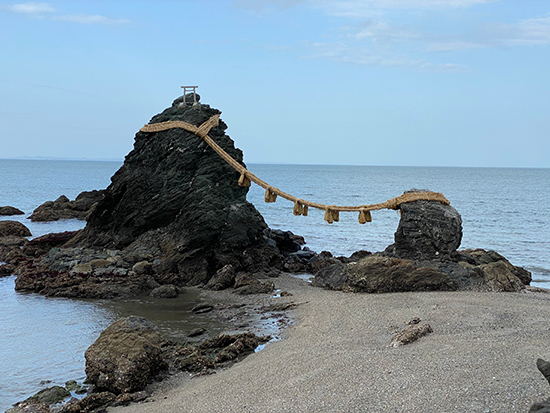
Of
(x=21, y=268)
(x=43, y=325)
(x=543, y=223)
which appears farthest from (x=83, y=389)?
(x=543, y=223)

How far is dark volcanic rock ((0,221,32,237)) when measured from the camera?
21.1 meters

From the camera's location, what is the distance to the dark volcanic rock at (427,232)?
11.5 metres

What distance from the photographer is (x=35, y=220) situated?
98.0 ft

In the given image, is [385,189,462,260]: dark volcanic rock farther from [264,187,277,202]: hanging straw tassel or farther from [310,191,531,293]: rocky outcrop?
[264,187,277,202]: hanging straw tassel

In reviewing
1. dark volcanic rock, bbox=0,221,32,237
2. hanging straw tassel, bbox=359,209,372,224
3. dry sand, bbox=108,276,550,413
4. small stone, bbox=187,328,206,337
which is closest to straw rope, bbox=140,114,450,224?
hanging straw tassel, bbox=359,209,372,224

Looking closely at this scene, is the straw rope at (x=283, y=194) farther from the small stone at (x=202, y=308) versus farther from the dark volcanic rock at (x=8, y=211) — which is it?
the dark volcanic rock at (x=8, y=211)

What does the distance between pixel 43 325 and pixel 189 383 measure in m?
4.37

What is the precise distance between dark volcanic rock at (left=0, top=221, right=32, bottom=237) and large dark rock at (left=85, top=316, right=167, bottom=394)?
1588 centimetres

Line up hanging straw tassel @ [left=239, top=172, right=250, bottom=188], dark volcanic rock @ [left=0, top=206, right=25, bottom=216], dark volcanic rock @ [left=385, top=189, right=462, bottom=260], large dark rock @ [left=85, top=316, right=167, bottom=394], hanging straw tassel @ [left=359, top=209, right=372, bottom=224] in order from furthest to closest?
dark volcanic rock @ [left=0, top=206, right=25, bottom=216], hanging straw tassel @ [left=239, top=172, right=250, bottom=188], hanging straw tassel @ [left=359, top=209, right=372, bottom=224], dark volcanic rock @ [left=385, top=189, right=462, bottom=260], large dark rock @ [left=85, top=316, right=167, bottom=394]

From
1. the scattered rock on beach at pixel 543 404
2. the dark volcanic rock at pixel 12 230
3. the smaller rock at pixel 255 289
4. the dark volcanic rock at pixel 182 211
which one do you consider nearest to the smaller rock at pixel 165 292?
the dark volcanic rock at pixel 182 211

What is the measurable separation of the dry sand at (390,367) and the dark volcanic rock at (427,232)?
2.02 m

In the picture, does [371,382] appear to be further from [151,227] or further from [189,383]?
[151,227]

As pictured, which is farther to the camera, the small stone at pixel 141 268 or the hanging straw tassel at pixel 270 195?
the hanging straw tassel at pixel 270 195

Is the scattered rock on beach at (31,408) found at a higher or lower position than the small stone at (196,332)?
lower
